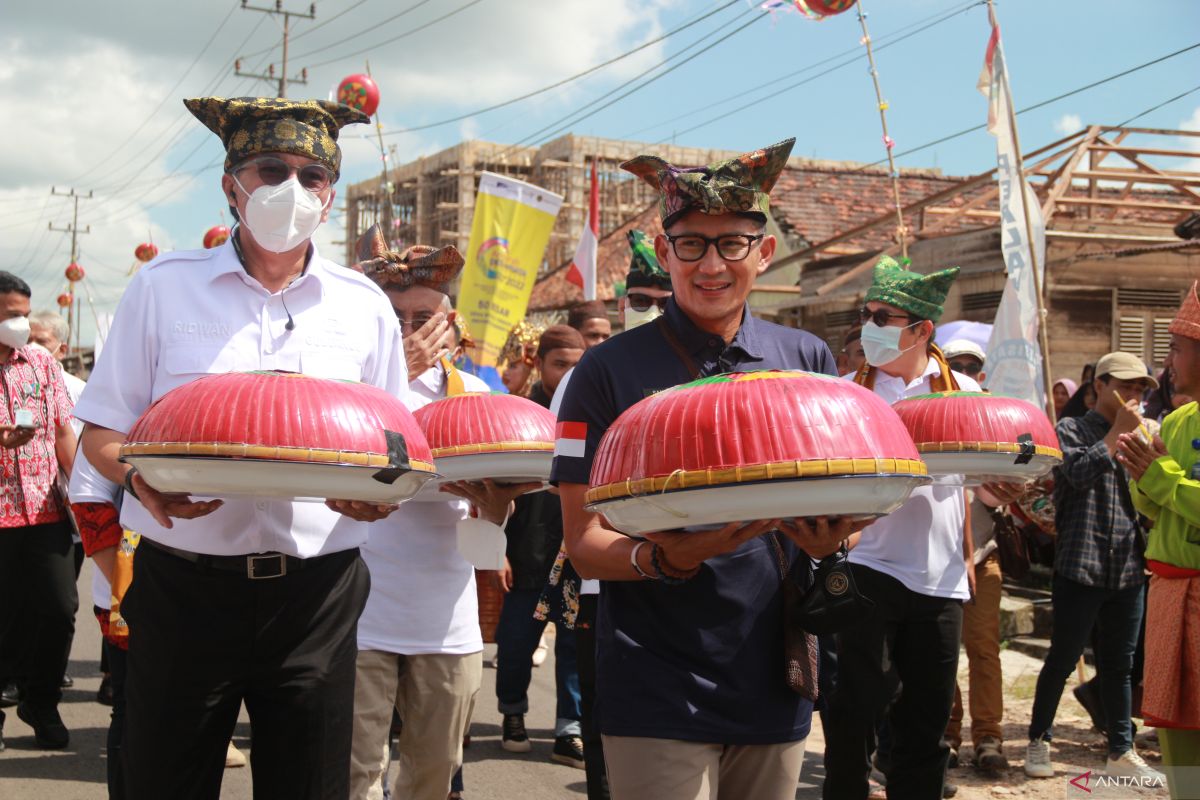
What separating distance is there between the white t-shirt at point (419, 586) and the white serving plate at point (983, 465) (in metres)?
1.67

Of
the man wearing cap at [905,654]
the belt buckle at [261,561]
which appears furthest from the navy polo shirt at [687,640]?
the man wearing cap at [905,654]

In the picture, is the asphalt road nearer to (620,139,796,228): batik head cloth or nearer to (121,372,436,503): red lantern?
(121,372,436,503): red lantern

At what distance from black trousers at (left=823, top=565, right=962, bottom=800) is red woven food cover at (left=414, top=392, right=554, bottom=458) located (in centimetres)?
180

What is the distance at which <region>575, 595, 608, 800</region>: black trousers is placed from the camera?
448 centimetres

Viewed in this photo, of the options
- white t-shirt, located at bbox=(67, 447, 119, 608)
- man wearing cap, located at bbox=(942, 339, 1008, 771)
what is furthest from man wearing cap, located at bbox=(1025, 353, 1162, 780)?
white t-shirt, located at bbox=(67, 447, 119, 608)

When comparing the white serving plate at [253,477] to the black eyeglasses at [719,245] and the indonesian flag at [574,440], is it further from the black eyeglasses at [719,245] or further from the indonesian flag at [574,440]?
the black eyeglasses at [719,245]

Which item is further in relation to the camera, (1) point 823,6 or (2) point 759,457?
(1) point 823,6

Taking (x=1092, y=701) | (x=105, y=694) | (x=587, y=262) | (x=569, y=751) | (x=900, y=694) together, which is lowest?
(x=105, y=694)

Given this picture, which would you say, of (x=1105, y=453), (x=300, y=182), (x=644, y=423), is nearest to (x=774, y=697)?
(x=644, y=423)

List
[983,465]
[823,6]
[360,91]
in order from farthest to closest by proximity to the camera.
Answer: [360,91]
[823,6]
[983,465]

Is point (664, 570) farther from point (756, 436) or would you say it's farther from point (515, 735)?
point (515, 735)

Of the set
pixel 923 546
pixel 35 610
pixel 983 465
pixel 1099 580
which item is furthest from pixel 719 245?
pixel 35 610

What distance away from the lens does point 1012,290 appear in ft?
26.7

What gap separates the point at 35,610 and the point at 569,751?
120 inches
